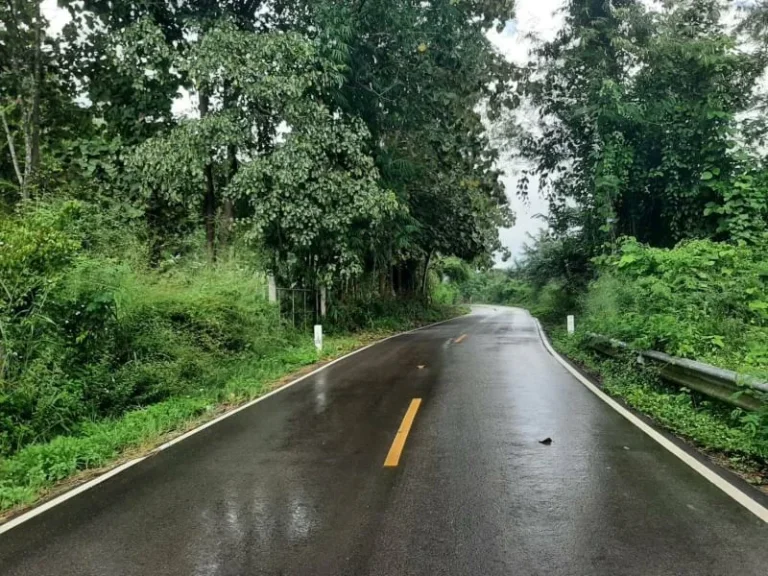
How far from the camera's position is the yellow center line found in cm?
594

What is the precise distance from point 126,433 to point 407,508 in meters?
4.41

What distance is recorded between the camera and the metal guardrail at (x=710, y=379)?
635cm

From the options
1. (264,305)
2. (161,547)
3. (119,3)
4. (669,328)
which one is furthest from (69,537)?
(119,3)

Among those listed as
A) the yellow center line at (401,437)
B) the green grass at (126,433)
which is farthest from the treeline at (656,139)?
the green grass at (126,433)

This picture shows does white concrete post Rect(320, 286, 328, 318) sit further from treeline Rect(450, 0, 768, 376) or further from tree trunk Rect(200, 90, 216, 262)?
treeline Rect(450, 0, 768, 376)

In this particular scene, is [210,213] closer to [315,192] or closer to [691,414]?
[315,192]

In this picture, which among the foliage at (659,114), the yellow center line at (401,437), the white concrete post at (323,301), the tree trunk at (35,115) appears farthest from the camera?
the white concrete post at (323,301)

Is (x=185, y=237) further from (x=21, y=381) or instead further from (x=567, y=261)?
(x=567, y=261)

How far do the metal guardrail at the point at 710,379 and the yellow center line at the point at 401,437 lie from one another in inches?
147

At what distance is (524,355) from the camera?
15.2 metres

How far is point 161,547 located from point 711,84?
18.7 metres

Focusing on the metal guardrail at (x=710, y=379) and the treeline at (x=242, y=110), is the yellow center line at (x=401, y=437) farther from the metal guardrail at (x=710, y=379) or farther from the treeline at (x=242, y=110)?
the treeline at (x=242, y=110)

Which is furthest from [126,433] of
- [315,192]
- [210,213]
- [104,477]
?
[210,213]

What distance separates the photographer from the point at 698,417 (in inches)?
290
